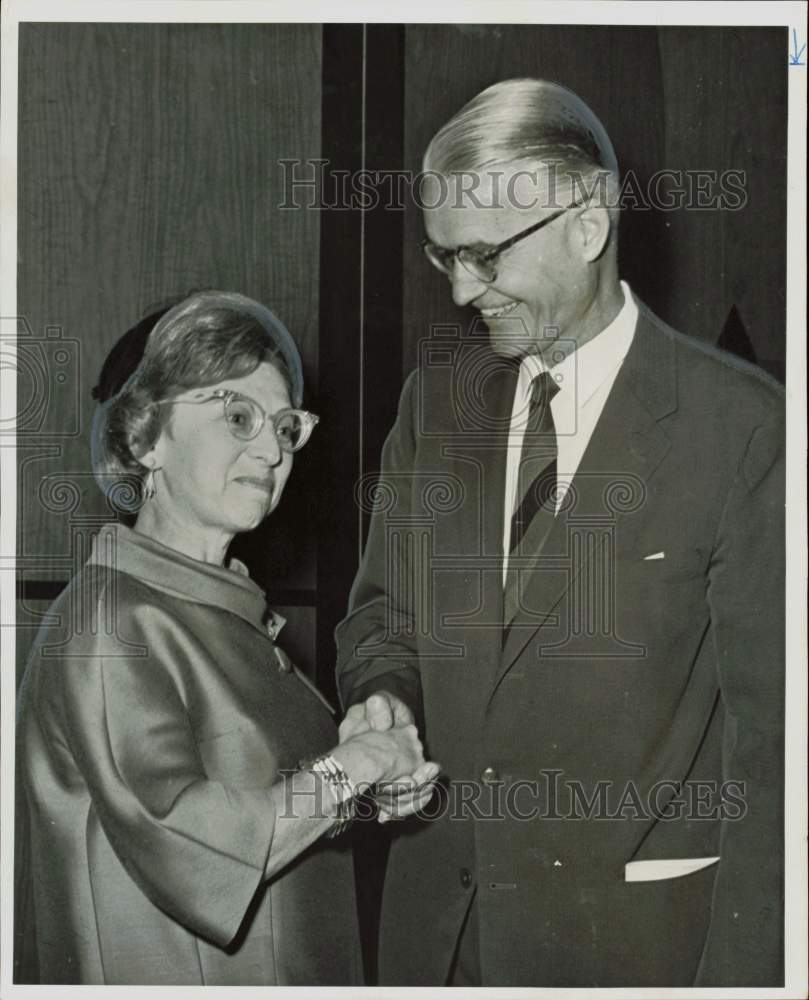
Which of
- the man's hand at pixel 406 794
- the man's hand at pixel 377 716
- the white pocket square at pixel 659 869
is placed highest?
the man's hand at pixel 377 716

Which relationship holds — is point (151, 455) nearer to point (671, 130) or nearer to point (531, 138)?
point (531, 138)

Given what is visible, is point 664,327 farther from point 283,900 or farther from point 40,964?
point 40,964

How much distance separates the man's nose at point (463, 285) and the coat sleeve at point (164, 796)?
2.93 feet

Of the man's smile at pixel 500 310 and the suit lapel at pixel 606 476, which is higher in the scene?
the man's smile at pixel 500 310

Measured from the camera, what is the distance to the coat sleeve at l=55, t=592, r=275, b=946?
2.40 meters

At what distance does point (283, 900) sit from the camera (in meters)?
2.45

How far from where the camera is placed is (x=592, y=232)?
2.47 meters

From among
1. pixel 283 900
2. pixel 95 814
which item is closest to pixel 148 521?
pixel 95 814

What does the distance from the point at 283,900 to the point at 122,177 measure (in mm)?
1538

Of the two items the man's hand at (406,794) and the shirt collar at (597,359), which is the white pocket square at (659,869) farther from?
the shirt collar at (597,359)

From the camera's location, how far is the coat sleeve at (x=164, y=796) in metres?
2.40

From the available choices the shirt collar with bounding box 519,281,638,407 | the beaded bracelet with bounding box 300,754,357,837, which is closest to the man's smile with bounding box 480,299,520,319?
the shirt collar with bounding box 519,281,638,407

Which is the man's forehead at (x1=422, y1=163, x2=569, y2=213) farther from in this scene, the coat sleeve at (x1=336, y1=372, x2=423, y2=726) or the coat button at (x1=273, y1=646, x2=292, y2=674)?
the coat button at (x1=273, y1=646, x2=292, y2=674)

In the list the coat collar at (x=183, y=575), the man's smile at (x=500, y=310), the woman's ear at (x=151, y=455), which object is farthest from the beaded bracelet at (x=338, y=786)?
the man's smile at (x=500, y=310)
